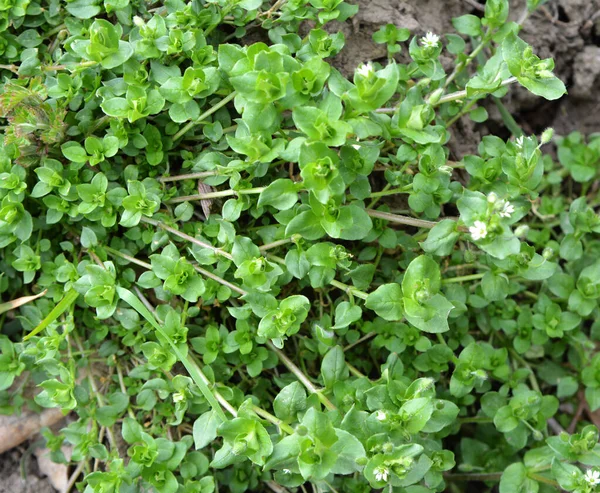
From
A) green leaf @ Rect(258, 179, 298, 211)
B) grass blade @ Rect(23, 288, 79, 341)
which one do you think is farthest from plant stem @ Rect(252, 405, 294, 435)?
grass blade @ Rect(23, 288, 79, 341)

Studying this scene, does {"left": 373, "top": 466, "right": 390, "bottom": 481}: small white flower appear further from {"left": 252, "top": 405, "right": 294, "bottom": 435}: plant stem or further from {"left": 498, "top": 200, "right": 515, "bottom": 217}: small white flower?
{"left": 498, "top": 200, "right": 515, "bottom": 217}: small white flower

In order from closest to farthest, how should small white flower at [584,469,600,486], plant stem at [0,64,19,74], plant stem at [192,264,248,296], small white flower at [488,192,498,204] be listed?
small white flower at [488,192,498,204] < small white flower at [584,469,600,486] < plant stem at [192,264,248,296] < plant stem at [0,64,19,74]

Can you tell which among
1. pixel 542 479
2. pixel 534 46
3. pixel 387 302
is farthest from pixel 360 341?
pixel 534 46

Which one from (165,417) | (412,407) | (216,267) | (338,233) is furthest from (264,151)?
(165,417)

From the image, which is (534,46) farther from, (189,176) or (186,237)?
(186,237)

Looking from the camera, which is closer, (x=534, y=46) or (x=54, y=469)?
(x=54, y=469)

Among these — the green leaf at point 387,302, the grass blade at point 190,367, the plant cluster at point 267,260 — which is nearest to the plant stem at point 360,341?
the plant cluster at point 267,260
